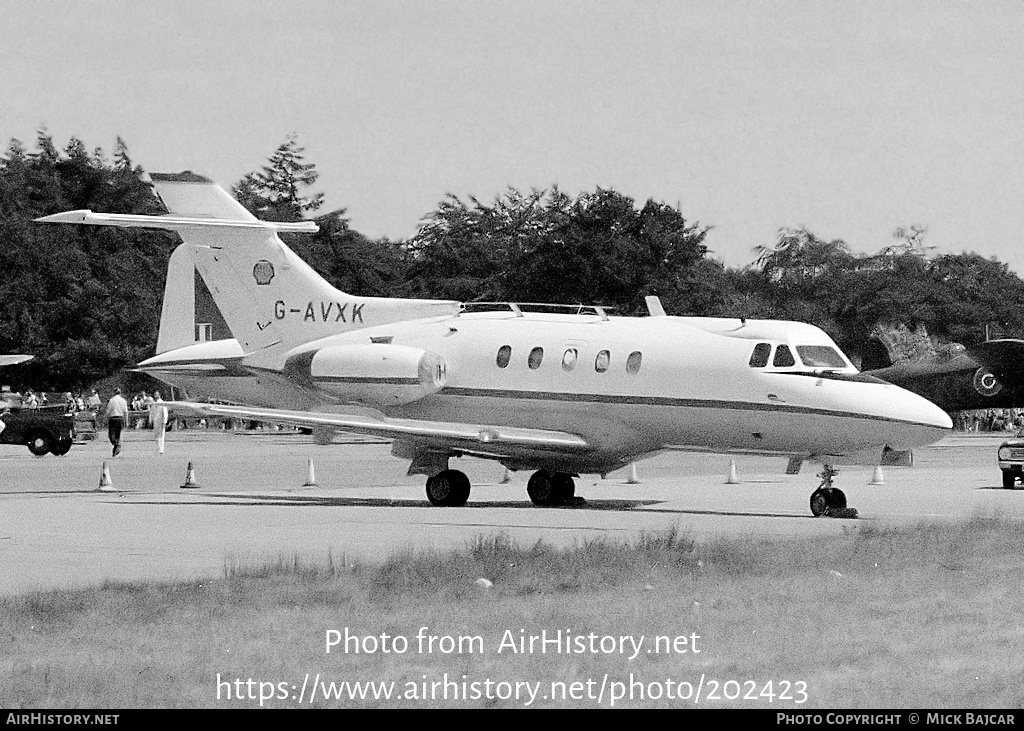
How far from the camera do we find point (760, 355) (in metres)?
24.2

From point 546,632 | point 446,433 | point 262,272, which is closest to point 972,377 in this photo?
point 262,272

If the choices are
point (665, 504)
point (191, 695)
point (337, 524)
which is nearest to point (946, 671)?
point (191, 695)

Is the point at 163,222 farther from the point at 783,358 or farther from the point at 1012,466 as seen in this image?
the point at 1012,466

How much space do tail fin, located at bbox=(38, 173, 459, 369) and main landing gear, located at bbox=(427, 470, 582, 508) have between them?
3646mm

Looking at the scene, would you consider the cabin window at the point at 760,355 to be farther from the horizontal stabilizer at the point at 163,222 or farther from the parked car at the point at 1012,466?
the parked car at the point at 1012,466

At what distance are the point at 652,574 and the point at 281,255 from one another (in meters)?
15.3

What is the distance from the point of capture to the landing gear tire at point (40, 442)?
142 feet

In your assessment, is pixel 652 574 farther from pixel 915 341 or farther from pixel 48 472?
pixel 915 341

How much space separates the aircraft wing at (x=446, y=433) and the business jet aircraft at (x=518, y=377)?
0.03 metres

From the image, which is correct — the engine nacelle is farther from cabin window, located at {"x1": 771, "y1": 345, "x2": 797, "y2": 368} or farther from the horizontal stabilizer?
cabin window, located at {"x1": 771, "y1": 345, "x2": 797, "y2": 368}

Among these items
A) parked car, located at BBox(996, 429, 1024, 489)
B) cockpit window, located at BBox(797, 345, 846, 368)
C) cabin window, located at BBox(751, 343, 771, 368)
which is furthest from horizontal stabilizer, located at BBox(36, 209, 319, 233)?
parked car, located at BBox(996, 429, 1024, 489)

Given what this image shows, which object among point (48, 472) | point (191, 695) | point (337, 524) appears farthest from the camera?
point (48, 472)

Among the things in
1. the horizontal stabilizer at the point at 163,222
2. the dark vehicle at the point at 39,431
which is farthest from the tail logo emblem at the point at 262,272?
the dark vehicle at the point at 39,431

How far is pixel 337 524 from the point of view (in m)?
21.5
